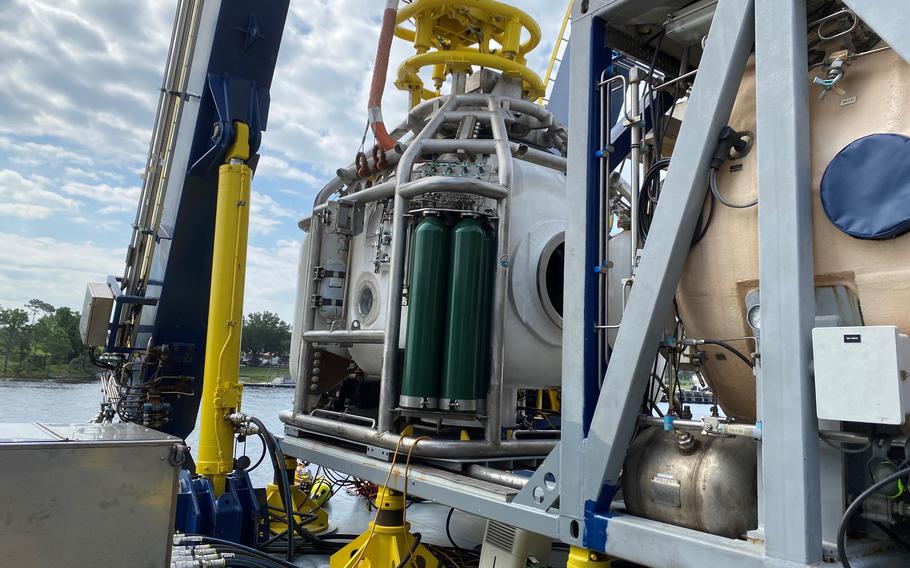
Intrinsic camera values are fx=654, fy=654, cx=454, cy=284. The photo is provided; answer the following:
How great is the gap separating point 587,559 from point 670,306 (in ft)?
3.88

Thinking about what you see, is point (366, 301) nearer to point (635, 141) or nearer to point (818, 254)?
point (635, 141)

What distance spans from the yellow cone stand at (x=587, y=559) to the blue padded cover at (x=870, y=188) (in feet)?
5.60

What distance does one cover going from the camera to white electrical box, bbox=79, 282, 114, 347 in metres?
7.35

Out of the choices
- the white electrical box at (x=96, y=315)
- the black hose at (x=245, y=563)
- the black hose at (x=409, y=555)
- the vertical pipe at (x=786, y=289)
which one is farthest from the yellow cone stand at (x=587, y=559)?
the white electrical box at (x=96, y=315)

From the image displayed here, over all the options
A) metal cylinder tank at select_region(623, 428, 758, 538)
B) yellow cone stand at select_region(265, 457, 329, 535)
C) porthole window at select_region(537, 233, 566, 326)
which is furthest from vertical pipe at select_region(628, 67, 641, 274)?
yellow cone stand at select_region(265, 457, 329, 535)

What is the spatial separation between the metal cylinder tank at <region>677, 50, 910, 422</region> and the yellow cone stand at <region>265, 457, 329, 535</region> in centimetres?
422

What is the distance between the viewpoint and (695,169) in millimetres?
2652

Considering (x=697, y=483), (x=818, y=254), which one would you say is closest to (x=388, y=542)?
(x=697, y=483)

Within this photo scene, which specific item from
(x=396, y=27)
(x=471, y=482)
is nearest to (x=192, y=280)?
(x=396, y=27)

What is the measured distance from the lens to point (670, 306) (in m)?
2.77

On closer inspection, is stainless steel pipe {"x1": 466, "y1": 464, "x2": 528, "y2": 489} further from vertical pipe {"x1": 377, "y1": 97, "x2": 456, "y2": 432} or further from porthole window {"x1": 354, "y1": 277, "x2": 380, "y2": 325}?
porthole window {"x1": 354, "y1": 277, "x2": 380, "y2": 325}

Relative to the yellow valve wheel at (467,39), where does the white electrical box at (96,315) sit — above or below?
below

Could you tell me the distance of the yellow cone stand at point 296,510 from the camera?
5.90m

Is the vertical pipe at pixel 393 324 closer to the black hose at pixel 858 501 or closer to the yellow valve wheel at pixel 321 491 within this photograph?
the yellow valve wheel at pixel 321 491
